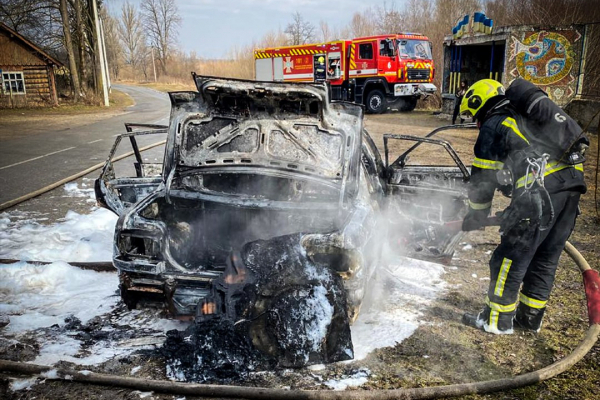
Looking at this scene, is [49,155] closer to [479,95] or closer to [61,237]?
[61,237]

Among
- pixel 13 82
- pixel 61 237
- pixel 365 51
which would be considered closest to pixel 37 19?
pixel 13 82

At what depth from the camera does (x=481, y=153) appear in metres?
3.40

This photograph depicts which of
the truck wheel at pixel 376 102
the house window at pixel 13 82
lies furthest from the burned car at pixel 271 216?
the house window at pixel 13 82

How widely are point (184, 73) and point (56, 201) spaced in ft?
213

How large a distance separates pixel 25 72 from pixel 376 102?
22473mm

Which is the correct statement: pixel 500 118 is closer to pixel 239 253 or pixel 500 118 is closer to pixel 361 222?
pixel 361 222

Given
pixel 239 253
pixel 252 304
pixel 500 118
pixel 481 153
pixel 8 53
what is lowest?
pixel 252 304

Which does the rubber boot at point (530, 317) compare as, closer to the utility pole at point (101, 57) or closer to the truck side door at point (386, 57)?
the truck side door at point (386, 57)

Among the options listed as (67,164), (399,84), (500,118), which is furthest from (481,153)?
(399,84)

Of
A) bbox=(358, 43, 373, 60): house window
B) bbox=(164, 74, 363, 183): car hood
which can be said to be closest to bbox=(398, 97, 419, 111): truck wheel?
bbox=(358, 43, 373, 60): house window

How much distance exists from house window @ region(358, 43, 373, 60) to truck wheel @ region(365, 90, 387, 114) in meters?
1.61

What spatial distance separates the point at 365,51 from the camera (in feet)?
66.2

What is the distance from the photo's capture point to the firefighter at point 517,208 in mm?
3248

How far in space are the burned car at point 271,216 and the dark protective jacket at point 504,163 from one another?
897mm
